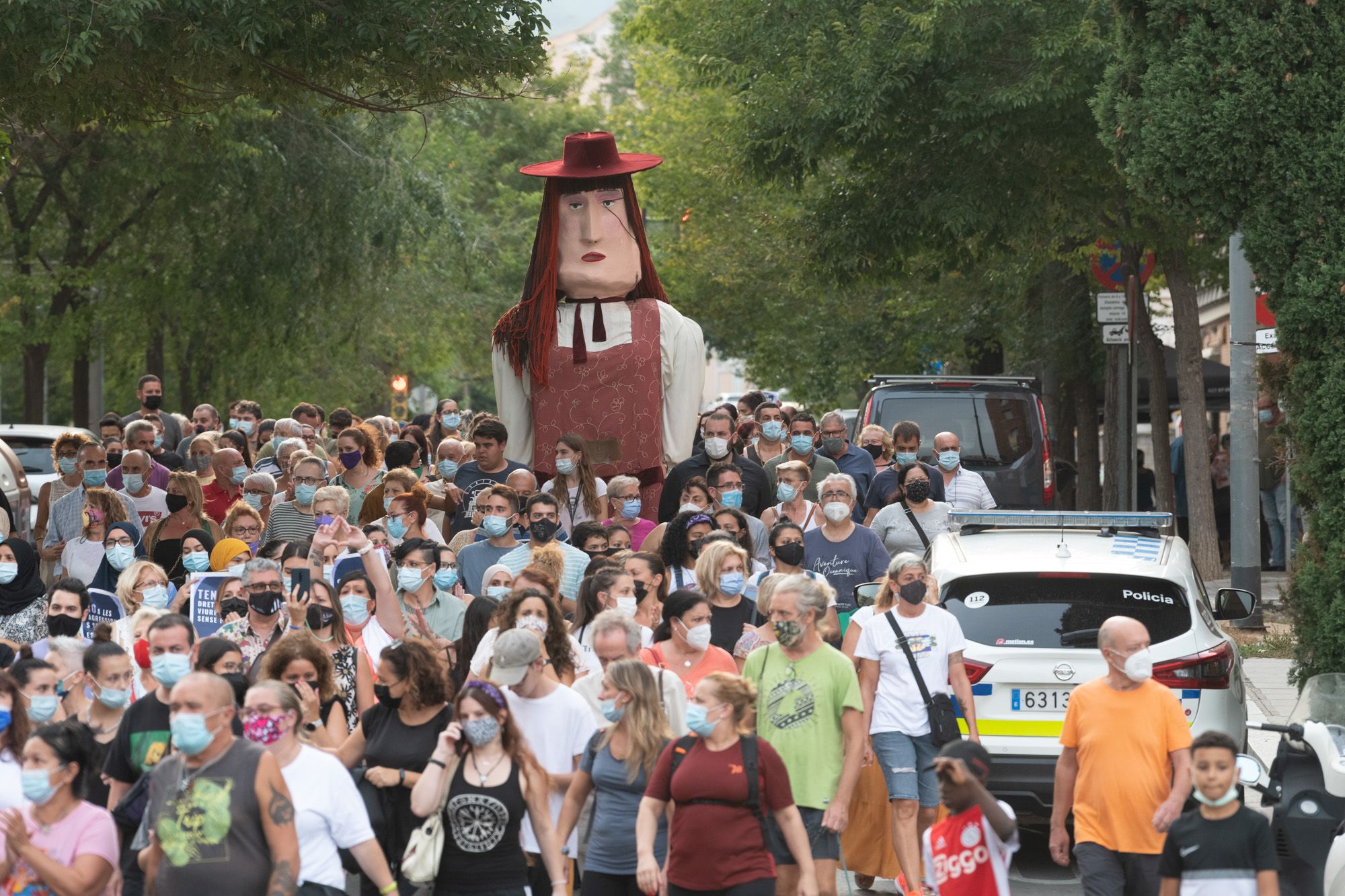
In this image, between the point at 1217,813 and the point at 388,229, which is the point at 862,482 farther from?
the point at 388,229

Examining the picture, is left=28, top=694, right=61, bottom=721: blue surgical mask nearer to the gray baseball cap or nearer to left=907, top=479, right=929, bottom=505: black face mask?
the gray baseball cap

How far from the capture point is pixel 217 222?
74.9 ft

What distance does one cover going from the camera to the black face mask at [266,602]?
8.60 m

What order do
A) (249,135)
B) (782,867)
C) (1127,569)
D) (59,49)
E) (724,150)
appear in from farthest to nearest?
(724,150) < (249,135) < (59,49) < (1127,569) < (782,867)

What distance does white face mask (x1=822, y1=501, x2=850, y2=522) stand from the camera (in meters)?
10.2

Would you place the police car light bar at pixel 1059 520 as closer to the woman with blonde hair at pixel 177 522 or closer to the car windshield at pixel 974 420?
the woman with blonde hair at pixel 177 522

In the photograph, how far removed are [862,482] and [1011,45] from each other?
204 inches

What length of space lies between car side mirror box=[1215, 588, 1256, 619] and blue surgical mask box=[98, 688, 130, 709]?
5183 mm

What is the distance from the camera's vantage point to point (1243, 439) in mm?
15727

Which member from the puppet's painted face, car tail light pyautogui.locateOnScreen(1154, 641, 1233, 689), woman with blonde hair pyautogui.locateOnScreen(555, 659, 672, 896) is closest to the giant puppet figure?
the puppet's painted face

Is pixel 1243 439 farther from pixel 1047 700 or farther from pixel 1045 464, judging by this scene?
pixel 1047 700

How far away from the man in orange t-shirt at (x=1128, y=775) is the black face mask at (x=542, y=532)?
3.81 meters

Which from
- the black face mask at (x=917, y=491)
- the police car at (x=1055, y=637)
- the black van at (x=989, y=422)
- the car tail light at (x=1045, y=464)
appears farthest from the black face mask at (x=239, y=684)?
the car tail light at (x=1045, y=464)

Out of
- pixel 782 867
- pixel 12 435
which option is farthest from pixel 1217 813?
pixel 12 435
